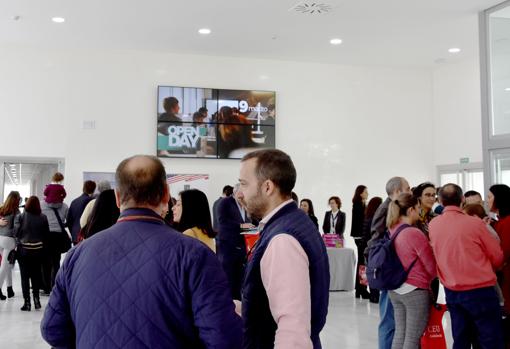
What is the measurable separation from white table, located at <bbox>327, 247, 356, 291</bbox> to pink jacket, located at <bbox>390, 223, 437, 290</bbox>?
199 inches

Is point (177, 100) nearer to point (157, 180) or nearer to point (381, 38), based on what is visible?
point (381, 38)

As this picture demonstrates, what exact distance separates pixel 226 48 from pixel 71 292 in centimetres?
947

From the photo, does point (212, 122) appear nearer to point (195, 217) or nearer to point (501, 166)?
point (501, 166)

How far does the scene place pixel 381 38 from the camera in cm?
1002

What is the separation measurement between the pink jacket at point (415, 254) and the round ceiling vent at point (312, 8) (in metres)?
5.30

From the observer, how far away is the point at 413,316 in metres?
3.79

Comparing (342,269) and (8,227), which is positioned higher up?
(8,227)

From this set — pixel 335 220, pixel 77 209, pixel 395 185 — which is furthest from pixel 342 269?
pixel 395 185

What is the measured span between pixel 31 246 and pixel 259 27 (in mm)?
5130

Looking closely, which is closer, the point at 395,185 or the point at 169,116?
the point at 395,185

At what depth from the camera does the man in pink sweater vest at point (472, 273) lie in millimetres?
3799

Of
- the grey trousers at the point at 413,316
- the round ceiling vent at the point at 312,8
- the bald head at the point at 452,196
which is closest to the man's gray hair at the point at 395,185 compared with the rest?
the bald head at the point at 452,196

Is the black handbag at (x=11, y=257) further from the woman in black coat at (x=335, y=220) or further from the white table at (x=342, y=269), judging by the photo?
the woman in black coat at (x=335, y=220)

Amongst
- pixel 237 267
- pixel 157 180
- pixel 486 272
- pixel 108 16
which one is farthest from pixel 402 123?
pixel 157 180
